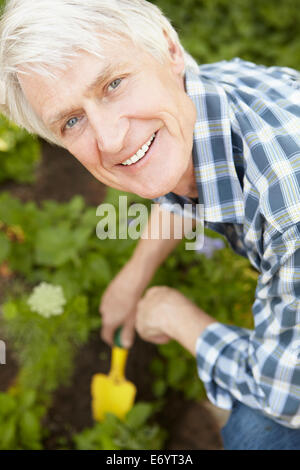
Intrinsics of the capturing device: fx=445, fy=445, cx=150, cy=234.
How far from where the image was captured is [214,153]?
Result: 3.14ft

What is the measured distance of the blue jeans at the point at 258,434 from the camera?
3.56 ft

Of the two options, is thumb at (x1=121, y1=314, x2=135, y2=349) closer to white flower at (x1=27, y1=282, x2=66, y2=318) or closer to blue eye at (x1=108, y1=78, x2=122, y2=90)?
white flower at (x1=27, y1=282, x2=66, y2=318)

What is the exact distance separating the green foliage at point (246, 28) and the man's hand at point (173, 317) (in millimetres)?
1454

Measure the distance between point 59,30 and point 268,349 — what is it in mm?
766

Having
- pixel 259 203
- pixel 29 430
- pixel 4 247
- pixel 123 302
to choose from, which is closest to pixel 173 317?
pixel 123 302

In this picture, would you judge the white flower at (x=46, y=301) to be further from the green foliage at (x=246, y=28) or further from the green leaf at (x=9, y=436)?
the green foliage at (x=246, y=28)

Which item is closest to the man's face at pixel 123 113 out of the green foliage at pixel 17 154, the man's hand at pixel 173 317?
the man's hand at pixel 173 317

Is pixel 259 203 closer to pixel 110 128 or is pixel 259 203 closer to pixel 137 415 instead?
pixel 110 128

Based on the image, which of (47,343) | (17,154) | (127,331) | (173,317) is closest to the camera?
(173,317)

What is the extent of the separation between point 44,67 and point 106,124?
14cm

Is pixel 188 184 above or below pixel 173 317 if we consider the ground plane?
above

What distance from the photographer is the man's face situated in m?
0.79

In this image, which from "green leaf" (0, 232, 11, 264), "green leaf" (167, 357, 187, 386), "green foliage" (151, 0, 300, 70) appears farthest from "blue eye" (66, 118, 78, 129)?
"green foliage" (151, 0, 300, 70)
